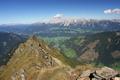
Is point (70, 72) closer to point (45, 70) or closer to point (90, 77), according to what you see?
point (45, 70)

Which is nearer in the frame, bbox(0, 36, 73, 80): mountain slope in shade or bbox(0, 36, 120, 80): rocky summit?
bbox(0, 36, 120, 80): rocky summit

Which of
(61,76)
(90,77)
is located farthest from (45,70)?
(90,77)

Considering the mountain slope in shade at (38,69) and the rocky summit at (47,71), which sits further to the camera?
the mountain slope in shade at (38,69)

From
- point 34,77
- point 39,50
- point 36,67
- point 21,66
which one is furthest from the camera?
point 39,50

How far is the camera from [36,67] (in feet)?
523

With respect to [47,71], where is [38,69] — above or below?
below

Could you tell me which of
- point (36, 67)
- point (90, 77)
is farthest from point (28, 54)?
point (90, 77)

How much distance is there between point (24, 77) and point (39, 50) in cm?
4549

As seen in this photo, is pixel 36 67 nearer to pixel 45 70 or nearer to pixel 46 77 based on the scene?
pixel 45 70

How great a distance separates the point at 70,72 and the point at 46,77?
16710 millimetres

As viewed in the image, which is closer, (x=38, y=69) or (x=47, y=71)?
(x=47, y=71)

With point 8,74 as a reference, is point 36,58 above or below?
above

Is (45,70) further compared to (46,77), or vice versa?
(45,70)

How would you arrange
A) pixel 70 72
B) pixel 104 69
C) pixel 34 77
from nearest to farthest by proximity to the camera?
pixel 104 69
pixel 70 72
pixel 34 77
